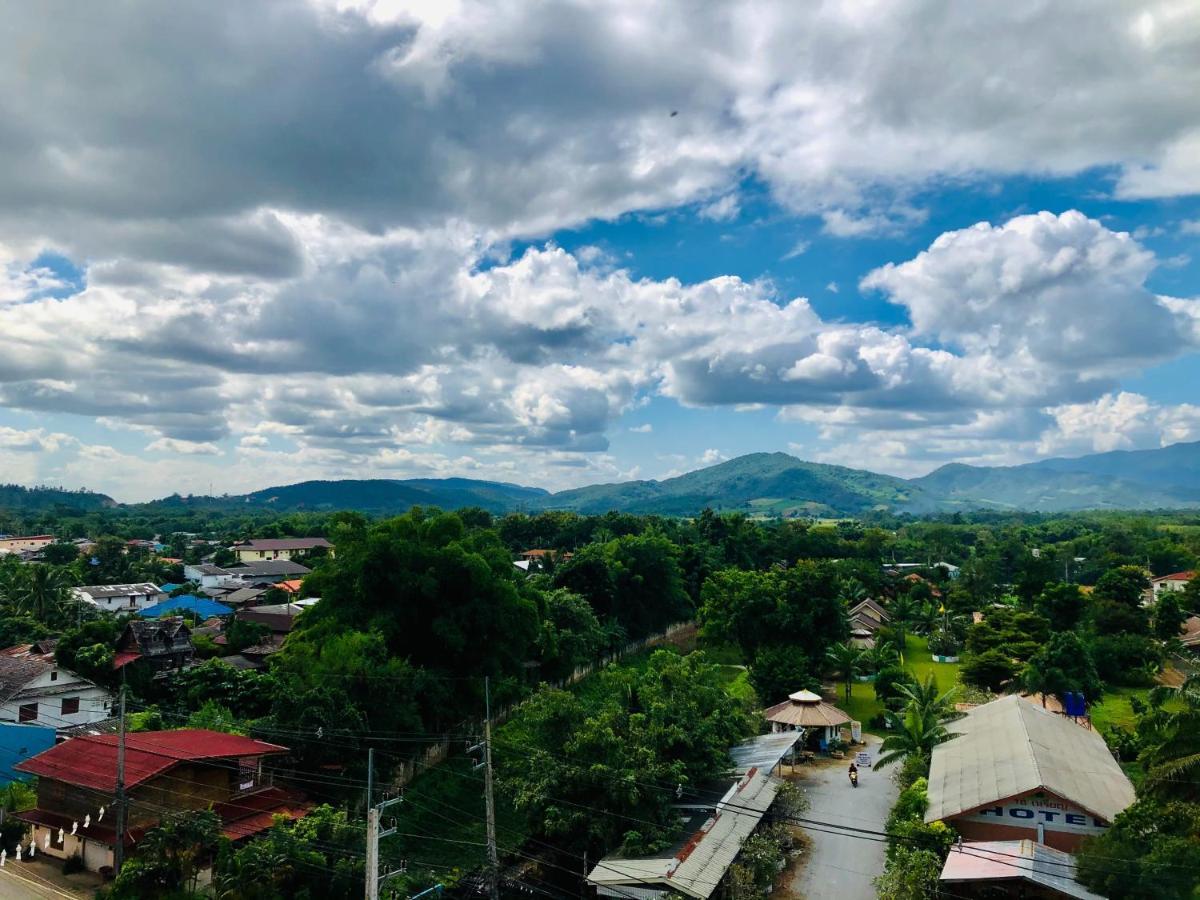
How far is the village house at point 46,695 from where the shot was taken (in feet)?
98.5

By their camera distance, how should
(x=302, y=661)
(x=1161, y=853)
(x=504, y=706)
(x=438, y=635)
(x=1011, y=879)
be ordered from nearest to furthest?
(x=1161, y=853) → (x=1011, y=879) → (x=302, y=661) → (x=438, y=635) → (x=504, y=706)

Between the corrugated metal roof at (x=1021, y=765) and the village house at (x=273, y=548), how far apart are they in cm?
8384

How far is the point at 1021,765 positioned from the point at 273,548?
96.6 meters

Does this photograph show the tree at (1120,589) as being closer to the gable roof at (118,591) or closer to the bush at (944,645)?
the bush at (944,645)

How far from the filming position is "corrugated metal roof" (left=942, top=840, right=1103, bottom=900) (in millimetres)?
16328

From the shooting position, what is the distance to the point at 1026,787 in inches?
741

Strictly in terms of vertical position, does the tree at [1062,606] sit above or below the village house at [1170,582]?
above

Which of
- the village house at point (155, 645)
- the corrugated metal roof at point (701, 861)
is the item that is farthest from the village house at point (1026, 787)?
the village house at point (155, 645)

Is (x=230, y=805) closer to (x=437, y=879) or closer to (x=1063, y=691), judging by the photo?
(x=437, y=879)

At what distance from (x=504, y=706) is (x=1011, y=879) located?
20427 millimetres

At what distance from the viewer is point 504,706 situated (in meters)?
32.8

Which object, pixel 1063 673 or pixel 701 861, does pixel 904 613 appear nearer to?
pixel 1063 673

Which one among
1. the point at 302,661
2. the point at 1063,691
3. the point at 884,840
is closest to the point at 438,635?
the point at 302,661

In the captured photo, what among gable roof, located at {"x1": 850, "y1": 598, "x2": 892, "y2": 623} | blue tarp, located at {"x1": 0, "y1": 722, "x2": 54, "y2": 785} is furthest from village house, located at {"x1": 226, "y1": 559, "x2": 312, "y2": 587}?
gable roof, located at {"x1": 850, "y1": 598, "x2": 892, "y2": 623}
